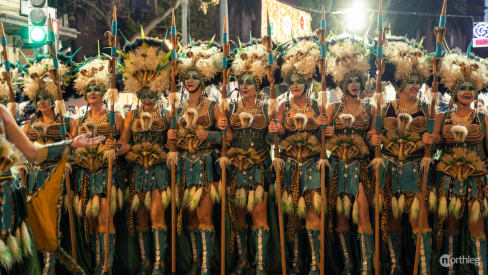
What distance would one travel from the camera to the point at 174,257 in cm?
498

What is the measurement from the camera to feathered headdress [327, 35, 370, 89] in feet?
16.0

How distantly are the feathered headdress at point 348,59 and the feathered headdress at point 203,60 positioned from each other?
1.11m

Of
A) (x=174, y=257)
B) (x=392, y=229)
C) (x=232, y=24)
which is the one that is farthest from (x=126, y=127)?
(x=232, y=24)

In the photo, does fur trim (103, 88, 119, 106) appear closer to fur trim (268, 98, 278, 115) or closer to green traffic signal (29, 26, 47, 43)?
fur trim (268, 98, 278, 115)

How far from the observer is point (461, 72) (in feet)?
15.4

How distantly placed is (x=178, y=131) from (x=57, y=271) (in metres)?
1.89

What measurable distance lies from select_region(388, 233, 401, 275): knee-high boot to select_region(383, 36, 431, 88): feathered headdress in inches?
56.6

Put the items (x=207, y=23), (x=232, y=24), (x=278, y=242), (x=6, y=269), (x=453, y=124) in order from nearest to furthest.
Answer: (x=6, y=269) < (x=453, y=124) < (x=278, y=242) < (x=232, y=24) < (x=207, y=23)

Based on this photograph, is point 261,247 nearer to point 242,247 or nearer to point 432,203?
point 242,247

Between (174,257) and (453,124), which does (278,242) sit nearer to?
(174,257)

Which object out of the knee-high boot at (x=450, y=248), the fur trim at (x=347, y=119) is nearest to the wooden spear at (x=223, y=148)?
the fur trim at (x=347, y=119)

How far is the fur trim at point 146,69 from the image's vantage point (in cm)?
510

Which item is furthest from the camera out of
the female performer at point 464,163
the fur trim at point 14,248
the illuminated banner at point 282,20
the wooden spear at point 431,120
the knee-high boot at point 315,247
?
the illuminated banner at point 282,20

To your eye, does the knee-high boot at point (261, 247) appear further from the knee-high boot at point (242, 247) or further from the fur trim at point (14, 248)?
the fur trim at point (14, 248)
